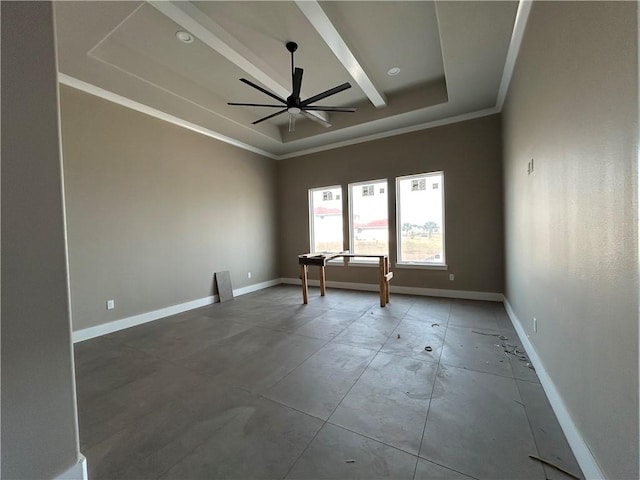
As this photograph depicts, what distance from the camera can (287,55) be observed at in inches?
137

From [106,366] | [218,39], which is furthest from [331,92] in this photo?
[106,366]

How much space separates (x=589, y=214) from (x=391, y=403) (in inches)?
66.7

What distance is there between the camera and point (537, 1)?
2115 millimetres

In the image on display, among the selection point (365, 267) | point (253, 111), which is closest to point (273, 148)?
point (253, 111)

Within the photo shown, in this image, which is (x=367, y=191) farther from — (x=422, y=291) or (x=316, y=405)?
(x=316, y=405)

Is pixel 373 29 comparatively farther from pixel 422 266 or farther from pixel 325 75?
pixel 422 266

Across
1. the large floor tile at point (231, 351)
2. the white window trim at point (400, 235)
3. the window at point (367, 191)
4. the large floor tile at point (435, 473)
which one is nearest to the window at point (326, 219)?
the window at point (367, 191)

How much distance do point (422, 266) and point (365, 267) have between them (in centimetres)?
120

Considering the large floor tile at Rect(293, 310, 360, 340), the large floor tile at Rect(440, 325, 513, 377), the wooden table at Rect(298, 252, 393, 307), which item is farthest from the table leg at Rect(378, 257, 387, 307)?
the large floor tile at Rect(440, 325, 513, 377)

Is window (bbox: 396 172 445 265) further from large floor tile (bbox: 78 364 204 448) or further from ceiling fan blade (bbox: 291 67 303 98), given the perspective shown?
large floor tile (bbox: 78 364 204 448)

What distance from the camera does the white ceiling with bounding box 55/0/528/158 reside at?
2586 millimetres

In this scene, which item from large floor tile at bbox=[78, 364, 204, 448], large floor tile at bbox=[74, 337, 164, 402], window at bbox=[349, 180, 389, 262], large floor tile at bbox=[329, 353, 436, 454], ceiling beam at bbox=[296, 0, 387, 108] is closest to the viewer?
large floor tile at bbox=[329, 353, 436, 454]

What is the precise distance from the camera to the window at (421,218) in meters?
5.08

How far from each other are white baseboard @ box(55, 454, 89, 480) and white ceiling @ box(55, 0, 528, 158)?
347 centimetres
